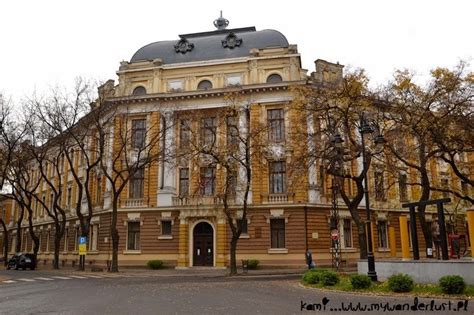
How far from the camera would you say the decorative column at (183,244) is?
35500 mm

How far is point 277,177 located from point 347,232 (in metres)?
7.23

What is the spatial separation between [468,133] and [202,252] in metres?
21.5

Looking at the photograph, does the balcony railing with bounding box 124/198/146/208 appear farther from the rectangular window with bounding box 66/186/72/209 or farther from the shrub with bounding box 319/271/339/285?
the shrub with bounding box 319/271/339/285

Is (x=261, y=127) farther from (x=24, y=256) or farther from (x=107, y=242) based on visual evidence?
(x=24, y=256)

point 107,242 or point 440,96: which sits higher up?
point 440,96

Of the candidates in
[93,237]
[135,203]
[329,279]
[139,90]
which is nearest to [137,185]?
[135,203]

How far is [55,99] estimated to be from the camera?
3369 centimetres

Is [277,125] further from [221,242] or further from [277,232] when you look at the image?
[221,242]

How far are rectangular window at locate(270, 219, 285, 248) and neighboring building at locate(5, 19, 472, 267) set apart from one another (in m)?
0.08

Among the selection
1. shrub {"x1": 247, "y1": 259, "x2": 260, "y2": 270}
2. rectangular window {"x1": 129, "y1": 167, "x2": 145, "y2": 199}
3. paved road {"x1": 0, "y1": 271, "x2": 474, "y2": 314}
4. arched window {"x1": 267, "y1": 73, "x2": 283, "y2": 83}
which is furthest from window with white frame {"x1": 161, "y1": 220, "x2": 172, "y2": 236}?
paved road {"x1": 0, "y1": 271, "x2": 474, "y2": 314}

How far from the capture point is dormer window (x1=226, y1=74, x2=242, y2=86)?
126 ft

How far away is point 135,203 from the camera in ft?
124

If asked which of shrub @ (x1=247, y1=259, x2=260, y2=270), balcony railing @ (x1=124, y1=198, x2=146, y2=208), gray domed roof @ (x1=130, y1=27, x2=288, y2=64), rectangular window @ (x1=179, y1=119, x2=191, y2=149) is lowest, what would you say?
shrub @ (x1=247, y1=259, x2=260, y2=270)

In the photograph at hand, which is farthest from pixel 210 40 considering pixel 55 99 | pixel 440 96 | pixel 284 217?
pixel 440 96
